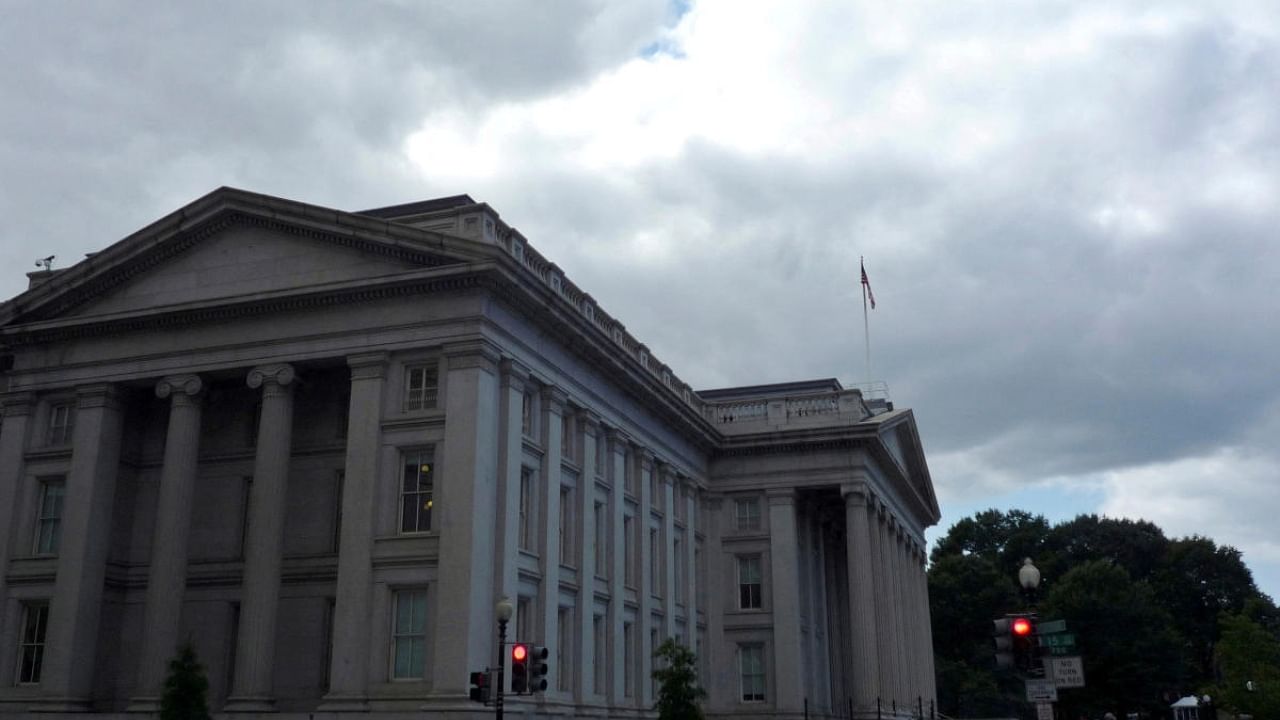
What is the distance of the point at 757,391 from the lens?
67.1 meters

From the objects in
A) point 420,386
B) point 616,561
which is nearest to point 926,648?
point 616,561

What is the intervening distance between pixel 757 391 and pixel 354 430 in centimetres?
3576

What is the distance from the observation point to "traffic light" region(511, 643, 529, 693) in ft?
81.9

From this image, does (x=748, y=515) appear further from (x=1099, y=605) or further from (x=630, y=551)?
(x=1099, y=605)

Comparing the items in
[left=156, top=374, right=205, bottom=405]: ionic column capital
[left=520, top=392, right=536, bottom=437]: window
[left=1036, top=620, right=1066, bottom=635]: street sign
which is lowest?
[left=1036, top=620, right=1066, bottom=635]: street sign

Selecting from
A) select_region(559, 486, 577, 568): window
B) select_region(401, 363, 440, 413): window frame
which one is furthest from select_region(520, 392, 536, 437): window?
select_region(559, 486, 577, 568): window

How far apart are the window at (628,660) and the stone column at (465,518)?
11.7 metres

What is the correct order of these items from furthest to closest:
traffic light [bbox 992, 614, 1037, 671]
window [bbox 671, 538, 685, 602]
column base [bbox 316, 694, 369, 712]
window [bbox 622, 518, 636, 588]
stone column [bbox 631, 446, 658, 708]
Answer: window [bbox 671, 538, 685, 602] → window [bbox 622, 518, 636, 588] → stone column [bbox 631, 446, 658, 708] → column base [bbox 316, 694, 369, 712] → traffic light [bbox 992, 614, 1037, 671]

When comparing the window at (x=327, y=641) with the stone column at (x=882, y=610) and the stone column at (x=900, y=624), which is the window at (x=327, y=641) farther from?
the stone column at (x=900, y=624)

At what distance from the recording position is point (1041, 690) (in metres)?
21.6

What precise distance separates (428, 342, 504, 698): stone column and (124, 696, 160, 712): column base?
28.2 ft

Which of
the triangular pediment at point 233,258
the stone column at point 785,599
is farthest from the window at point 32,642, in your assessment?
the stone column at point 785,599

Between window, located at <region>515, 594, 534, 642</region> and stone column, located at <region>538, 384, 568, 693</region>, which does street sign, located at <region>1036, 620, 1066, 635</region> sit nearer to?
window, located at <region>515, 594, 534, 642</region>

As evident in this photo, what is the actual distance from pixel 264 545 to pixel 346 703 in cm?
548
